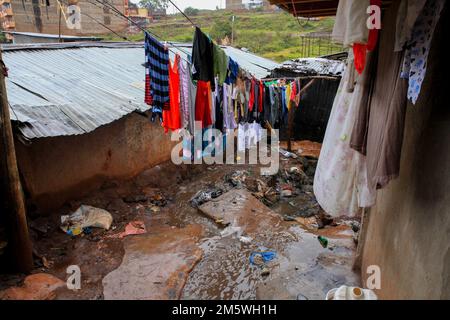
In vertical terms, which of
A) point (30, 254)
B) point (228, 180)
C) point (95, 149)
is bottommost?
point (228, 180)

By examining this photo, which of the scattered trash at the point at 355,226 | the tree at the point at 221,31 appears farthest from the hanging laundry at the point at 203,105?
the tree at the point at 221,31

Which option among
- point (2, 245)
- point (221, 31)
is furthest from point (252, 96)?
point (221, 31)

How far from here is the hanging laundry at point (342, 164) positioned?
2893 mm

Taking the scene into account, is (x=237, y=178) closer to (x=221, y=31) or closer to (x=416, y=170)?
(x=416, y=170)

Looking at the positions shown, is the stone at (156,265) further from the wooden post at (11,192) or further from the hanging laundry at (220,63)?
the hanging laundry at (220,63)

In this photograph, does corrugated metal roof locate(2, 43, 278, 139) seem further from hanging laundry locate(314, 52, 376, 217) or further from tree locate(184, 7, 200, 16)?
tree locate(184, 7, 200, 16)

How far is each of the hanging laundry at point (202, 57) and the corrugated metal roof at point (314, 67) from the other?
8.48 meters

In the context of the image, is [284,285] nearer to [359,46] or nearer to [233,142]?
[359,46]

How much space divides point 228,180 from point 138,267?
4.56 meters

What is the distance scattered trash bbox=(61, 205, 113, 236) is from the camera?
5.85m

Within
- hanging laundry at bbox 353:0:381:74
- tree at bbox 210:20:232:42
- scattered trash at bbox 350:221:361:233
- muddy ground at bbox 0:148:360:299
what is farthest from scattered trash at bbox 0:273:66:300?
tree at bbox 210:20:232:42

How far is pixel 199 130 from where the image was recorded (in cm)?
600

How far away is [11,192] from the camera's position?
13.7 ft

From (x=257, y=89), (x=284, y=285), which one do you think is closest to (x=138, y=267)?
(x=284, y=285)
